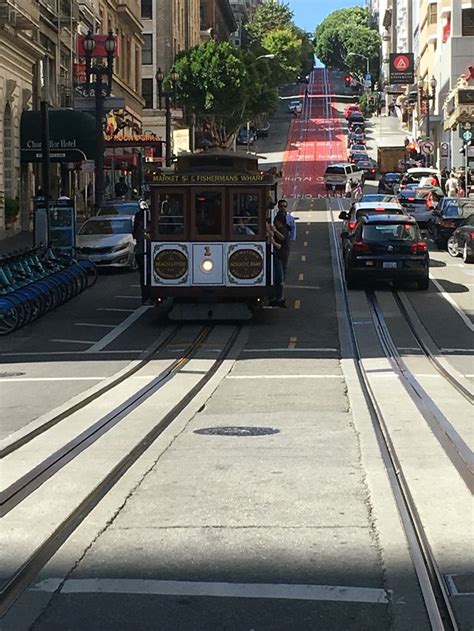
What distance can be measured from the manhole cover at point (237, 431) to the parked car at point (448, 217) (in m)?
26.5

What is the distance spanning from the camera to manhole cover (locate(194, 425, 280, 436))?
1140 cm

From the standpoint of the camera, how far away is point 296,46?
144 m

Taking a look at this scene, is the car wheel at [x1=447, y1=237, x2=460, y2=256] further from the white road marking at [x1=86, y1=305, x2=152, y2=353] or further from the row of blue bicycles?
the white road marking at [x1=86, y1=305, x2=152, y2=353]

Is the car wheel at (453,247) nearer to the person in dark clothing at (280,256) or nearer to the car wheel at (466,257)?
the car wheel at (466,257)

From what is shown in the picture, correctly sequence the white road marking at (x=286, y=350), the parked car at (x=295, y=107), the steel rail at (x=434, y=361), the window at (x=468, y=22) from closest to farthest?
the steel rail at (x=434, y=361), the white road marking at (x=286, y=350), the window at (x=468, y=22), the parked car at (x=295, y=107)

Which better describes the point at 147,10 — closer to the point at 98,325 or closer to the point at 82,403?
the point at 98,325

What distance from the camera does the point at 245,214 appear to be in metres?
21.6

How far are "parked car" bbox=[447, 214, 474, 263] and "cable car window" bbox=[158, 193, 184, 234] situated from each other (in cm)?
1387

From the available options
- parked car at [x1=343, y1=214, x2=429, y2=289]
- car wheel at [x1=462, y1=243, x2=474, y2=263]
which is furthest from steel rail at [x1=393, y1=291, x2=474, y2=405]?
car wheel at [x1=462, y1=243, x2=474, y2=263]

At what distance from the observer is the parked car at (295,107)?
479 ft

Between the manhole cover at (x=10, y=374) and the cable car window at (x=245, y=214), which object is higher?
the cable car window at (x=245, y=214)

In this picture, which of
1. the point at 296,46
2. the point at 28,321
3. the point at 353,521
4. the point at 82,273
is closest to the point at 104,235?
the point at 82,273

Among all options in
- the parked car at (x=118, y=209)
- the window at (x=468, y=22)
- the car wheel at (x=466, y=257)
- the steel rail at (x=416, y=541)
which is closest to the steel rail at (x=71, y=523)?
the steel rail at (x=416, y=541)

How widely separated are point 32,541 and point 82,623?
1622 mm
